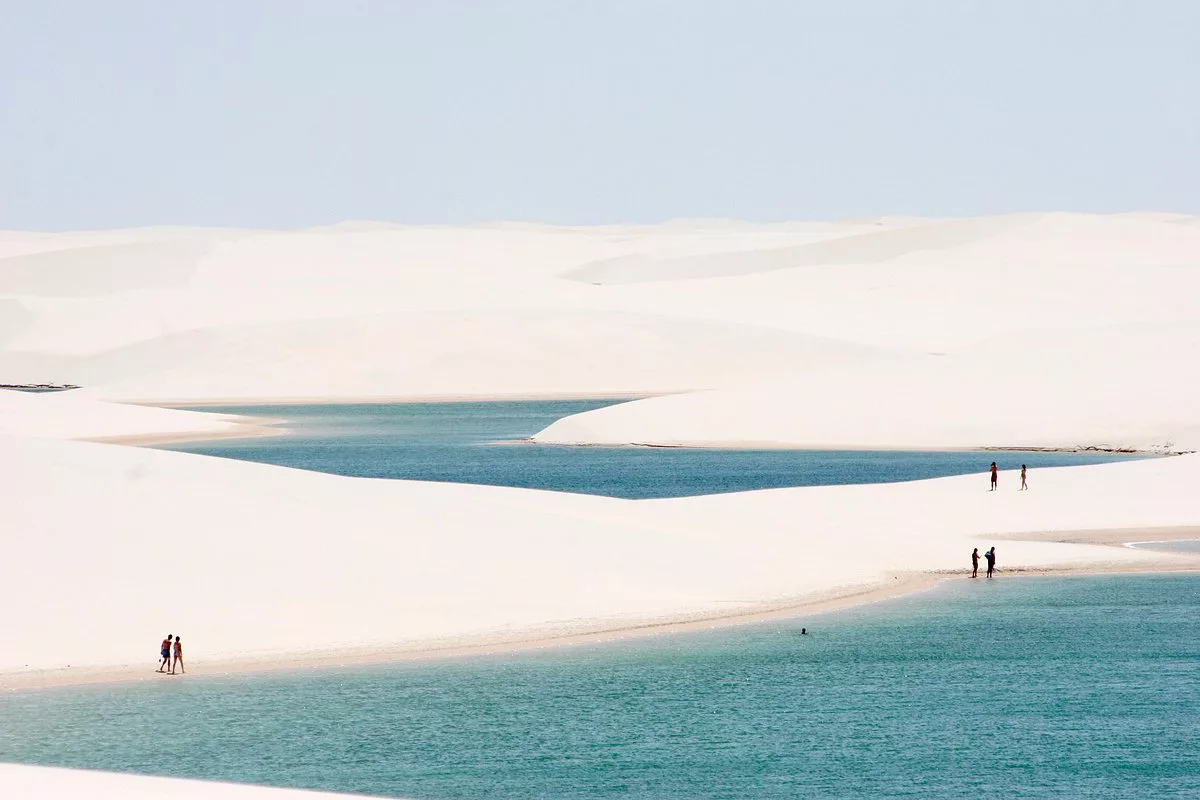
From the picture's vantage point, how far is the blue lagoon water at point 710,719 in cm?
2283

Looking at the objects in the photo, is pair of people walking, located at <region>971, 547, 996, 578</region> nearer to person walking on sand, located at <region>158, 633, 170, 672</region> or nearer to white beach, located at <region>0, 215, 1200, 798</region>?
white beach, located at <region>0, 215, 1200, 798</region>

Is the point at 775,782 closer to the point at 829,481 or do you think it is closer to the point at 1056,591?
the point at 1056,591

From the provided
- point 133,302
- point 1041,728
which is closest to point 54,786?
point 1041,728

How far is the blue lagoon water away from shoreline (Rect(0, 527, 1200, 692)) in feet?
1.85

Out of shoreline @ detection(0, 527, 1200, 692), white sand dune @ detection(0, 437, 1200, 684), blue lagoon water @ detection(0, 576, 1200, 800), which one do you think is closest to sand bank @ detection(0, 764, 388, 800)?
blue lagoon water @ detection(0, 576, 1200, 800)

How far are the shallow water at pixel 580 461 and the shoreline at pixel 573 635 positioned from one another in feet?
42.9

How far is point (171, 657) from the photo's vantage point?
29094 millimetres

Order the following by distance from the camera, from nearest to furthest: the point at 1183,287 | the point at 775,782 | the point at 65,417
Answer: the point at 775,782, the point at 65,417, the point at 1183,287

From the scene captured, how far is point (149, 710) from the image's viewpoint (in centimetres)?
2634

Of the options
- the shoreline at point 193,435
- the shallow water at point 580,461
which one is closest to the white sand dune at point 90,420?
the shoreline at point 193,435

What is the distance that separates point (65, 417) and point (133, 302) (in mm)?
93759

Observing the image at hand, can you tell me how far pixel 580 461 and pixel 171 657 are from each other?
138 ft

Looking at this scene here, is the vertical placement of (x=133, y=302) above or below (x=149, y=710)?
above

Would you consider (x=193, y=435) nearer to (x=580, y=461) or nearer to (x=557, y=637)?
(x=580, y=461)
